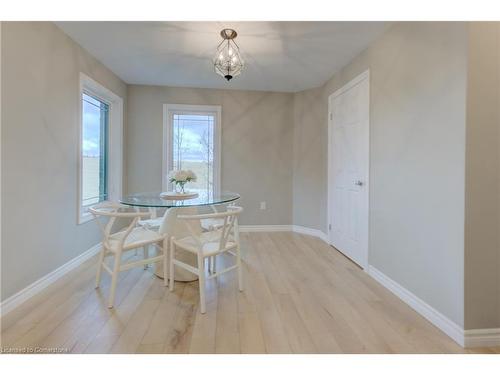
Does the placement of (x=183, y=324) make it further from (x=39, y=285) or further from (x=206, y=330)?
(x=39, y=285)

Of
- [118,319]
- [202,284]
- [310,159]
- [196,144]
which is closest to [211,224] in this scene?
[202,284]

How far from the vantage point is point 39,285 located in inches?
82.7

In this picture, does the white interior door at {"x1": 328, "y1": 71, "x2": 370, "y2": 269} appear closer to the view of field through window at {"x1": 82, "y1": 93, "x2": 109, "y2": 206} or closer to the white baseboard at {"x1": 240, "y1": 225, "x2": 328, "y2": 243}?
the white baseboard at {"x1": 240, "y1": 225, "x2": 328, "y2": 243}

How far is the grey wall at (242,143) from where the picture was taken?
398cm

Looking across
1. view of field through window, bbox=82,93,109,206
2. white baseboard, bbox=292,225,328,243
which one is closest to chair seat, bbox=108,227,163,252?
view of field through window, bbox=82,93,109,206

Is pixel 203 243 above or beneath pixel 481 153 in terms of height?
beneath

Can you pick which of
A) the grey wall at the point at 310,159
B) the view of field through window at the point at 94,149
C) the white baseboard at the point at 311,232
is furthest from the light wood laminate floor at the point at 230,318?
the grey wall at the point at 310,159

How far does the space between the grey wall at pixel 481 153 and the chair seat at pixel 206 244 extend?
5.18ft

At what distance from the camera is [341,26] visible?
2.27 m

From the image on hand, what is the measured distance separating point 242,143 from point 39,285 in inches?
118

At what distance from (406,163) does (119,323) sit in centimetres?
238

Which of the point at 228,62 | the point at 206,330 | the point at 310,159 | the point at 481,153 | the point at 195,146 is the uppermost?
the point at 228,62

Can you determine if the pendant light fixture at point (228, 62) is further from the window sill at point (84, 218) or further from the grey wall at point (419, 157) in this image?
the window sill at point (84, 218)
